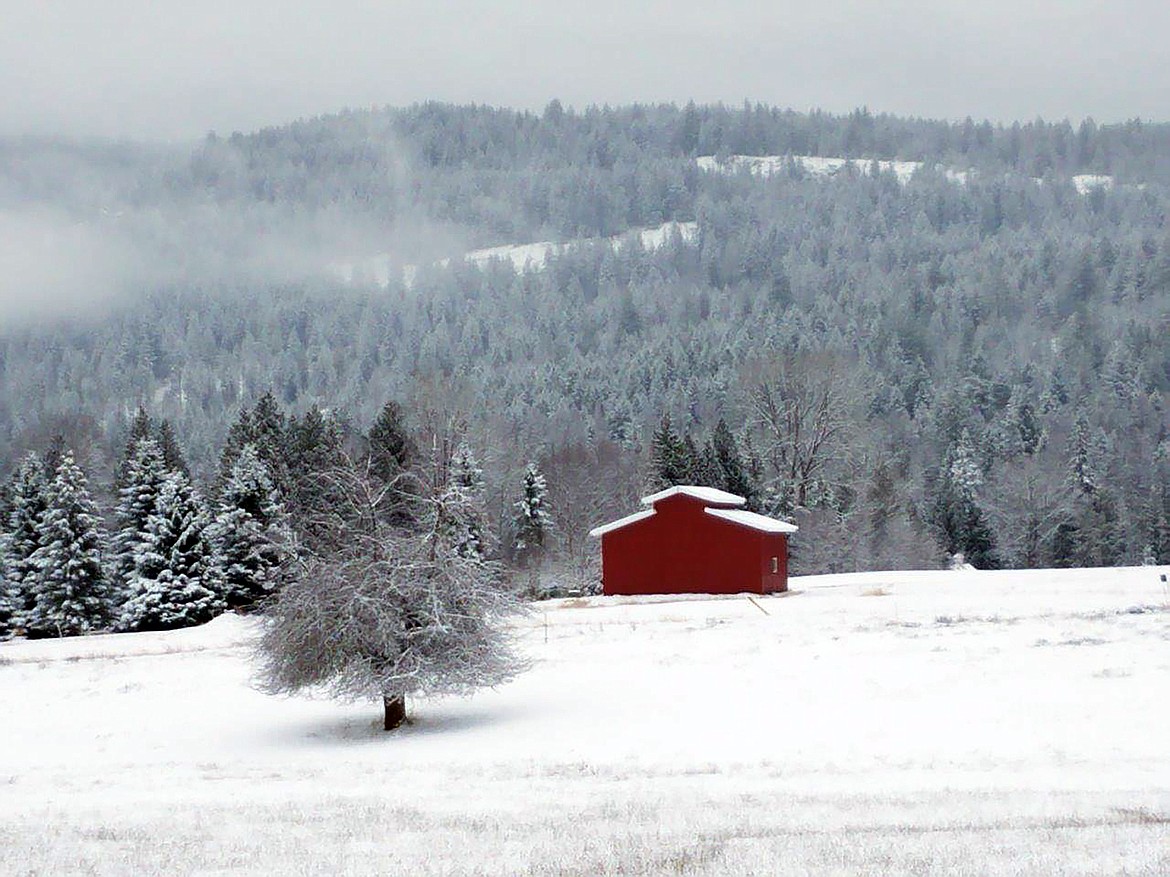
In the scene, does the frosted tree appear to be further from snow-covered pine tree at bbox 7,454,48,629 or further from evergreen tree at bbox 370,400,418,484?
evergreen tree at bbox 370,400,418,484

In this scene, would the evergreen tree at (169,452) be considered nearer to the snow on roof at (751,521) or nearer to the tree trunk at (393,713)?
the snow on roof at (751,521)

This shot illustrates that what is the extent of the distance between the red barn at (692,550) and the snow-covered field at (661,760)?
58.7 feet

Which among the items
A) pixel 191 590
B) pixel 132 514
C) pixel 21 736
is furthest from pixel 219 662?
pixel 132 514

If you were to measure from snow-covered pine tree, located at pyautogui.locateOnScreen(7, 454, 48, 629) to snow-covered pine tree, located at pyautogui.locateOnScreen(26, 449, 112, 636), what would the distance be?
2.59ft

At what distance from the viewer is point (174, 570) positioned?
62406 mm

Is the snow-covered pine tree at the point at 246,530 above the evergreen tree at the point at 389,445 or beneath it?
beneath

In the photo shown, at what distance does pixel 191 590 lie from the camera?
6141 centimetres

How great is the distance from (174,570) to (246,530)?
3765 mm

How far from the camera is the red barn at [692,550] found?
58.1m

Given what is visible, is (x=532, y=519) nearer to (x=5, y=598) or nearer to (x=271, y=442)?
(x=271, y=442)

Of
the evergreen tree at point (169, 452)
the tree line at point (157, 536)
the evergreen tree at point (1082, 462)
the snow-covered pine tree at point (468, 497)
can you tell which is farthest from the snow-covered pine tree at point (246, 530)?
the evergreen tree at point (1082, 462)

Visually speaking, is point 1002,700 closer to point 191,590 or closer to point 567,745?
point 567,745

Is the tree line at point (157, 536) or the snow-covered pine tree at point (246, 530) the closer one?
the tree line at point (157, 536)

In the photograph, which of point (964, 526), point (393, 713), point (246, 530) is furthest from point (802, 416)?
point (393, 713)
